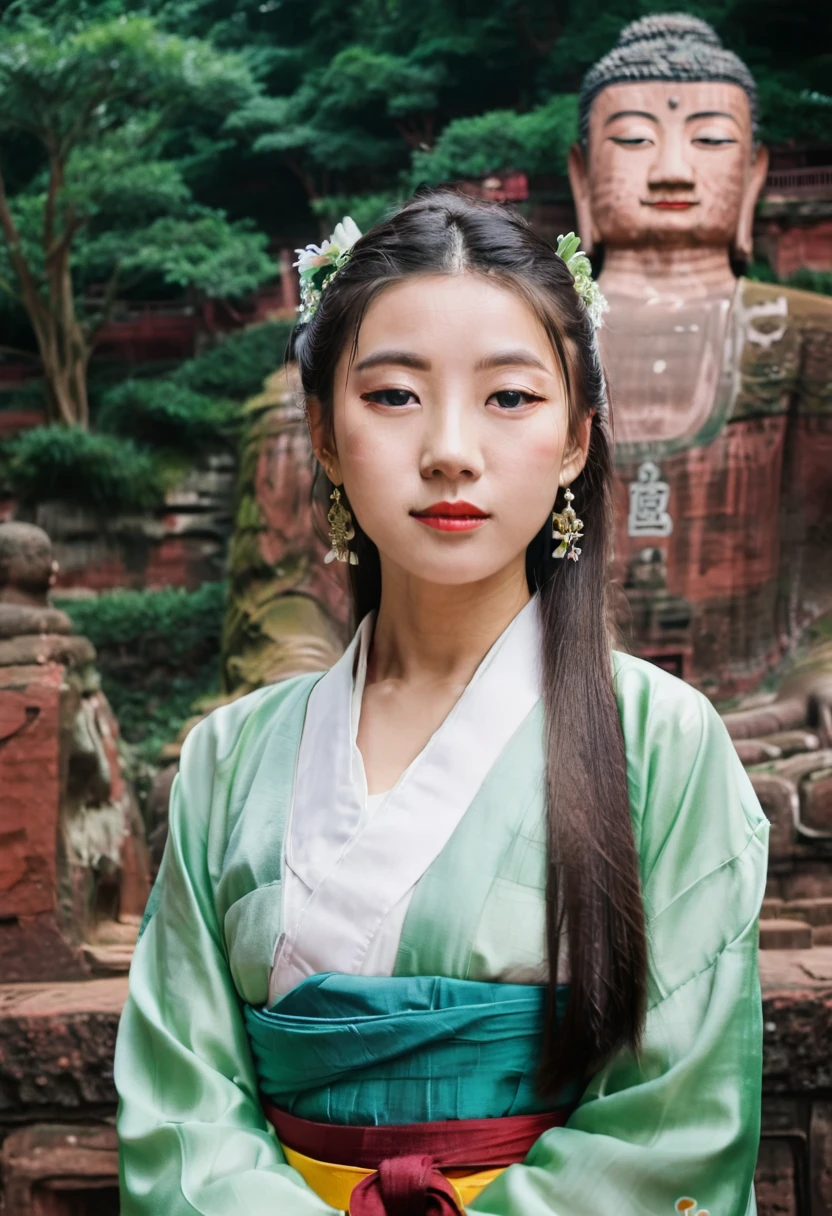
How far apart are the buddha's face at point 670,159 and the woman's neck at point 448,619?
12.3 ft

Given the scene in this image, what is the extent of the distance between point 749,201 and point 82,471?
2.95 meters

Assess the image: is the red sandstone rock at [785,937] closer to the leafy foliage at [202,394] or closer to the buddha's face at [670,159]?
the buddha's face at [670,159]

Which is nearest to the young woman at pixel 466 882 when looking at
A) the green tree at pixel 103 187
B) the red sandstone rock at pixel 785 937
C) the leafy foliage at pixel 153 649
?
the red sandstone rock at pixel 785 937

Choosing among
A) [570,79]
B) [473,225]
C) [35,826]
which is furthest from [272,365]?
[473,225]

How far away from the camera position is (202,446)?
6398mm

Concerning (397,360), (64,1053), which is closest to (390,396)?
(397,360)

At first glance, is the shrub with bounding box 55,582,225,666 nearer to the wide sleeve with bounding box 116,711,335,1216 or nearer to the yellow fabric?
the wide sleeve with bounding box 116,711,335,1216

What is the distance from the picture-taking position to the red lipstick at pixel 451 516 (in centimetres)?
180

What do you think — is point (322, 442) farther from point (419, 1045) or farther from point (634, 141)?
point (634, 141)

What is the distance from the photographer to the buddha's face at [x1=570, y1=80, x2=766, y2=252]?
5.34 meters

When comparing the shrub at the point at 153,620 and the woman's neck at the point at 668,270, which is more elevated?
the woman's neck at the point at 668,270

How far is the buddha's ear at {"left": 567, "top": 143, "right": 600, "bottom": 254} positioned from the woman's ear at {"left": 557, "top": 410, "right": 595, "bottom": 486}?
147 inches

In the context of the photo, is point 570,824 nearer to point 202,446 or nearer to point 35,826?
point 35,826

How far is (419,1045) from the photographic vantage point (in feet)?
5.69
